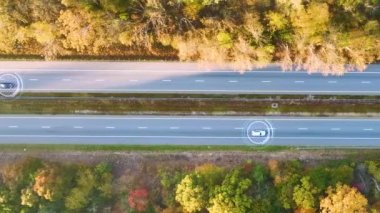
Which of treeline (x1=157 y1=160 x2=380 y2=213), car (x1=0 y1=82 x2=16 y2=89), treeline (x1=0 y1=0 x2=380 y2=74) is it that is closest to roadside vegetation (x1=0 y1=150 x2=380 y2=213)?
treeline (x1=157 y1=160 x2=380 y2=213)

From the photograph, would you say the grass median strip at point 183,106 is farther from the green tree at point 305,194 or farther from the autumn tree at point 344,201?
the autumn tree at point 344,201

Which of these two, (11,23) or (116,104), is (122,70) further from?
(11,23)

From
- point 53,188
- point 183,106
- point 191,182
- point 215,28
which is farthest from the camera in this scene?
point 183,106

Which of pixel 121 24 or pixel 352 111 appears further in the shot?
pixel 352 111

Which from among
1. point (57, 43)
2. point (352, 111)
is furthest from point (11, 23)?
point (352, 111)

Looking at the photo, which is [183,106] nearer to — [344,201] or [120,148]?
[120,148]

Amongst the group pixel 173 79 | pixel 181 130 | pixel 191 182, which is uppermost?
pixel 173 79
